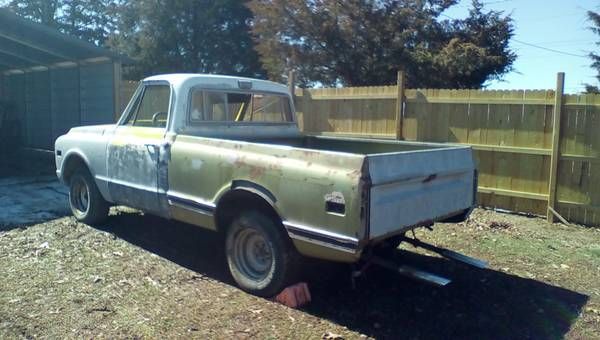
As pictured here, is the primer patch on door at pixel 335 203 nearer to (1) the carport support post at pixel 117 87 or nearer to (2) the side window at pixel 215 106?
(2) the side window at pixel 215 106

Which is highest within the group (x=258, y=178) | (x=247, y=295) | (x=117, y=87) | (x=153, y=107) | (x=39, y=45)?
(x=39, y=45)

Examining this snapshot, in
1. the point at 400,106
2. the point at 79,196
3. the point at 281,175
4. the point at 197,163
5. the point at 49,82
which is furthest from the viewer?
the point at 49,82

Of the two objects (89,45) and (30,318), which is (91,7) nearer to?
(89,45)

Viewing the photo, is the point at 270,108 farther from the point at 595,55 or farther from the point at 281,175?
the point at 595,55

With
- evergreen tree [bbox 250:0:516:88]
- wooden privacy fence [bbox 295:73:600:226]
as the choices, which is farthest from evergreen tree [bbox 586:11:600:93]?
wooden privacy fence [bbox 295:73:600:226]

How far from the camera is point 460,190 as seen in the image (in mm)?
5258

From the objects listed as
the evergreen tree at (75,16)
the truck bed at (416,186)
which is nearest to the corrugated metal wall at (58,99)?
the truck bed at (416,186)

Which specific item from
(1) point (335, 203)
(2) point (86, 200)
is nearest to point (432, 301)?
(1) point (335, 203)

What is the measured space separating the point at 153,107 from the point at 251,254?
2.41m

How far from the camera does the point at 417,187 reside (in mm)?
4590

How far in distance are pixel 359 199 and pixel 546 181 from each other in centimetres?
550

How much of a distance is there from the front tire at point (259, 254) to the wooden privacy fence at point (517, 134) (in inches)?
205

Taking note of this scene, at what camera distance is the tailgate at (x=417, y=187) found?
13.5 ft

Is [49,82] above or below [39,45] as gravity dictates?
below
